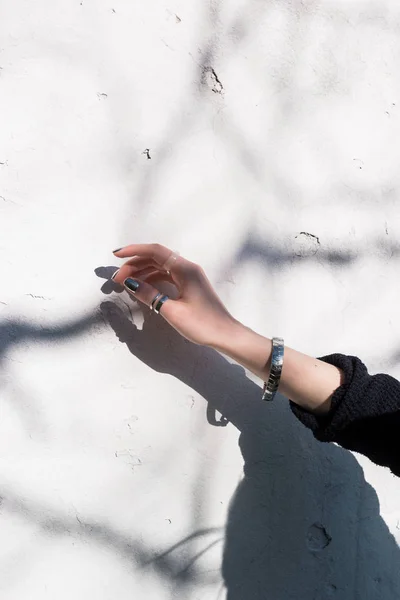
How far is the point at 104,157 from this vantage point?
1.12 meters

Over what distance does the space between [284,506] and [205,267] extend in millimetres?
547

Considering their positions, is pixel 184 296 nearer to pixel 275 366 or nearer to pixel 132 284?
pixel 132 284

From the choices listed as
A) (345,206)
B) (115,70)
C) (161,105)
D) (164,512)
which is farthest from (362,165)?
(164,512)

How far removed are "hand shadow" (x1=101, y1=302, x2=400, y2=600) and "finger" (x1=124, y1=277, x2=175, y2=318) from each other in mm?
130

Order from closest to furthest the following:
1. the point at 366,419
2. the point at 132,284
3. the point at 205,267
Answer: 1. the point at 366,419
2. the point at 132,284
3. the point at 205,267

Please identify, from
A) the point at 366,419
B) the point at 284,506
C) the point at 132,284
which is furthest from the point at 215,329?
the point at 284,506

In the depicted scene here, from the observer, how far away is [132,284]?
1042 millimetres

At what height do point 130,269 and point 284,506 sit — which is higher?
point 130,269

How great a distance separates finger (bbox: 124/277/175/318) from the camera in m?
1.04

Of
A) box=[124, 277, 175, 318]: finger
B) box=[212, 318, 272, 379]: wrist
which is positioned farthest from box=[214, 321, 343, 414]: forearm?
box=[124, 277, 175, 318]: finger

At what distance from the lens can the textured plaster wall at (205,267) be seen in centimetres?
108

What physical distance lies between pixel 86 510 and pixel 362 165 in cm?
95

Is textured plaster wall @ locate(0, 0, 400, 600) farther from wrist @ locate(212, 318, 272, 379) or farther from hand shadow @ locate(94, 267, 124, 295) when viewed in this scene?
wrist @ locate(212, 318, 272, 379)

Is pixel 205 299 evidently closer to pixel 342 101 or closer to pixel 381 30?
pixel 342 101
